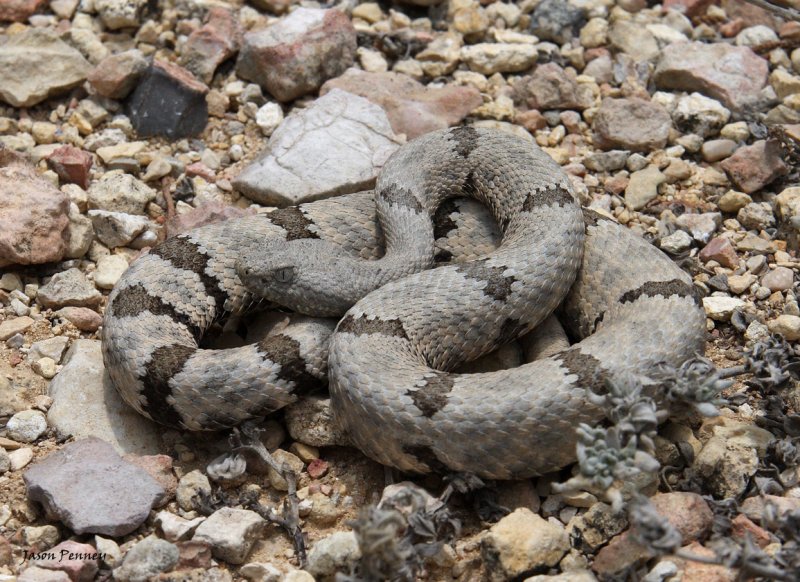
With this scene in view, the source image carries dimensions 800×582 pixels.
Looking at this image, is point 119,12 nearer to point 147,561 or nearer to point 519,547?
point 147,561

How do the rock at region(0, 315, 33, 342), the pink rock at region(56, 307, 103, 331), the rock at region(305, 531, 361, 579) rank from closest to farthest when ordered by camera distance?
the rock at region(305, 531, 361, 579)
the rock at region(0, 315, 33, 342)
the pink rock at region(56, 307, 103, 331)

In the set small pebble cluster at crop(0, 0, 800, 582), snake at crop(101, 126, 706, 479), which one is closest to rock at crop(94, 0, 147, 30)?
small pebble cluster at crop(0, 0, 800, 582)

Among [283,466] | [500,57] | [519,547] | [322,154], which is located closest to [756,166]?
[500,57]

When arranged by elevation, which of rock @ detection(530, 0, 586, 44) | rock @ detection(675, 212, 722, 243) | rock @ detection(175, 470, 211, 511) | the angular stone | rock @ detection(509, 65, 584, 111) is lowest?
rock @ detection(175, 470, 211, 511)

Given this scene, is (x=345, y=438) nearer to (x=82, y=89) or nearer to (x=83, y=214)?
(x=83, y=214)

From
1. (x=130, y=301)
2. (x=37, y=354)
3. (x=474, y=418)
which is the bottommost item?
(x=37, y=354)

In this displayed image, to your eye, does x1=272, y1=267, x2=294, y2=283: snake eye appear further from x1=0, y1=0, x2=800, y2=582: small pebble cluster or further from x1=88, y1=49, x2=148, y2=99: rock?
x1=88, y1=49, x2=148, y2=99: rock

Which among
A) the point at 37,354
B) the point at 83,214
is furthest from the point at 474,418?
the point at 83,214
